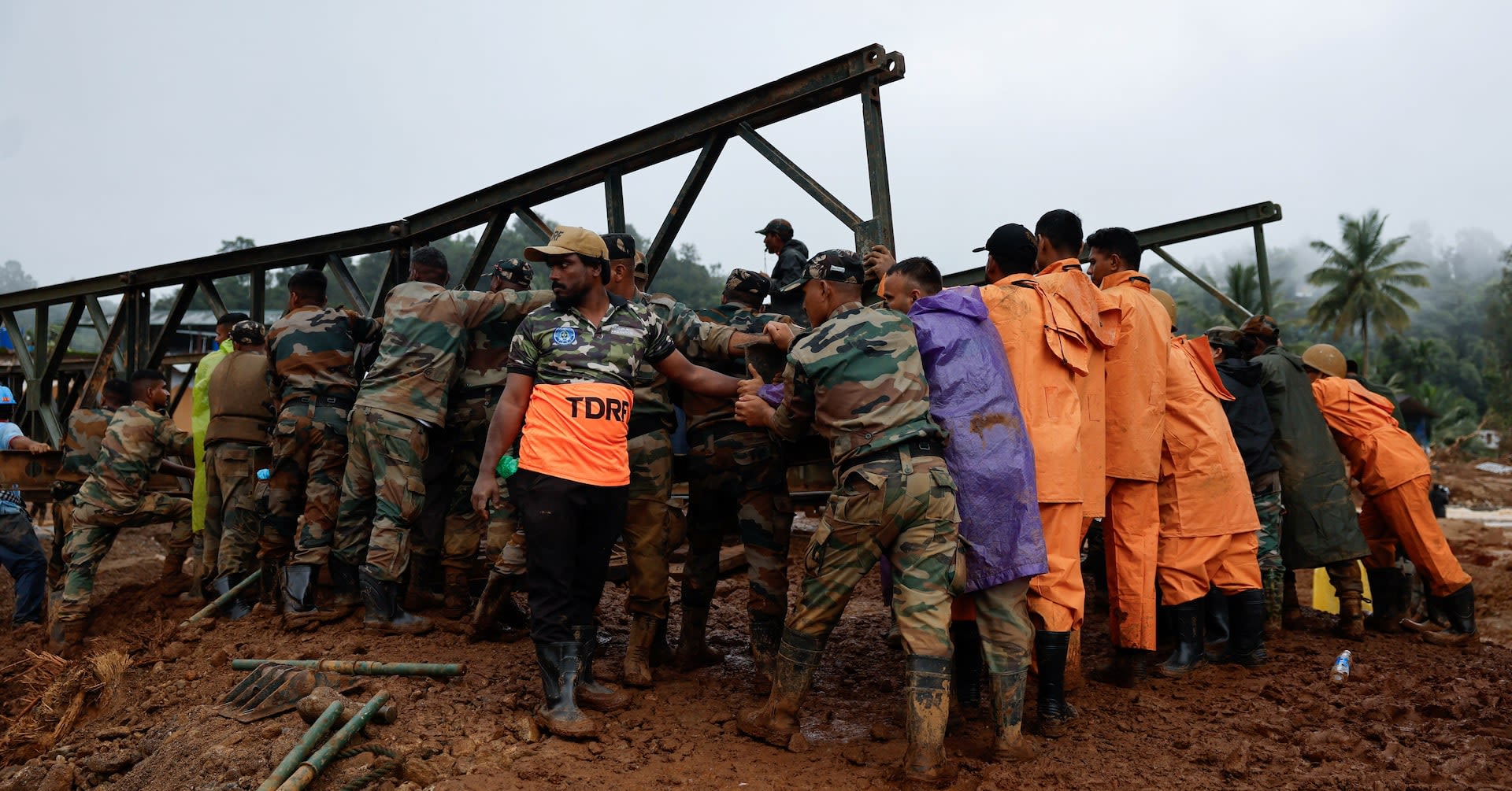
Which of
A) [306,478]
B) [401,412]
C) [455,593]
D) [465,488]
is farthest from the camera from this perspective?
[306,478]

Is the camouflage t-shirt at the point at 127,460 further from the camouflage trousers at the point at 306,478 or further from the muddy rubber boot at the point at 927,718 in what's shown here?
the muddy rubber boot at the point at 927,718

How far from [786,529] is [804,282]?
1.19 meters

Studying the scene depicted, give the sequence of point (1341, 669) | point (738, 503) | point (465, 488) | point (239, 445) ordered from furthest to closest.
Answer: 1. point (239, 445)
2. point (465, 488)
3. point (1341, 669)
4. point (738, 503)

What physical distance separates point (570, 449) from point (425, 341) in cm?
190

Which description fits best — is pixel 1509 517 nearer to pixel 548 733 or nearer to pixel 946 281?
pixel 946 281

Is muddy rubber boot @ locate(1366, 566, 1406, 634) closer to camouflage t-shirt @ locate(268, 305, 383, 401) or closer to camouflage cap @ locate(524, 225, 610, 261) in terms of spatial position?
camouflage cap @ locate(524, 225, 610, 261)

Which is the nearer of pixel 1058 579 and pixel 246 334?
pixel 1058 579

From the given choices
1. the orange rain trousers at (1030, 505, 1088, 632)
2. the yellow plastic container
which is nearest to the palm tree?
the yellow plastic container

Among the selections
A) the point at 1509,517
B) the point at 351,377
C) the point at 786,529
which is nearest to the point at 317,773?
the point at 786,529

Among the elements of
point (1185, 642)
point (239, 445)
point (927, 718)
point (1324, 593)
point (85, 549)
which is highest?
point (239, 445)

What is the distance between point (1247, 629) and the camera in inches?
198

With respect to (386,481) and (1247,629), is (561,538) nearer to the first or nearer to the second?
(386,481)

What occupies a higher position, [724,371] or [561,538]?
[724,371]

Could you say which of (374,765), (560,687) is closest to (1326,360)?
(560,687)
